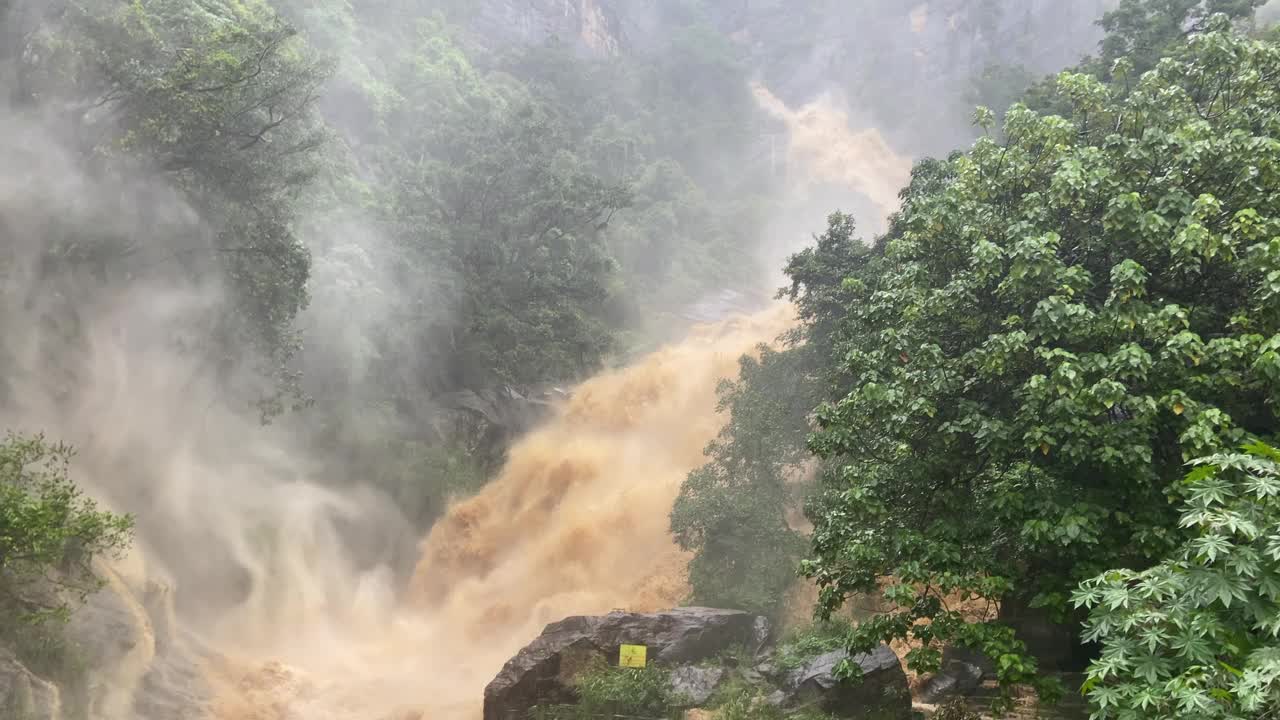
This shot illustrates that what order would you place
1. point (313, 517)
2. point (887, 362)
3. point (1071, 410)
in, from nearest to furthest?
1. point (1071, 410)
2. point (887, 362)
3. point (313, 517)

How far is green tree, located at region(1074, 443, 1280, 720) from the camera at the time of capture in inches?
229

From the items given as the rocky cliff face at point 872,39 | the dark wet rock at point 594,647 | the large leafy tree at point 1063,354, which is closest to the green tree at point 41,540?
the dark wet rock at point 594,647

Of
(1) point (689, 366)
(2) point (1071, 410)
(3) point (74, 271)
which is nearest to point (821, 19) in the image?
(1) point (689, 366)

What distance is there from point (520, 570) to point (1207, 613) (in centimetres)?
2096

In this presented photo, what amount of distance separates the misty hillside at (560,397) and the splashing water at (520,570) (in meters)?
0.13

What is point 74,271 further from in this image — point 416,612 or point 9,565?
point 416,612

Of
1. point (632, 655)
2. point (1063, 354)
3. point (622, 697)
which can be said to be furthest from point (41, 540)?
point (1063, 354)

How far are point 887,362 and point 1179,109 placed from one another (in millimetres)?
4482

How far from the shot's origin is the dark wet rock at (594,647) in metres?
16.4

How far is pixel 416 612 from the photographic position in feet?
83.1

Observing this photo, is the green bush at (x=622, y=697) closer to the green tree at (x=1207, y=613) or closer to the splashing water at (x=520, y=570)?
the splashing water at (x=520, y=570)

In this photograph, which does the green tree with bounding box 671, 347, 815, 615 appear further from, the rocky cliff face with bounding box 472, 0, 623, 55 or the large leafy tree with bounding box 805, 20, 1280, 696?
the rocky cliff face with bounding box 472, 0, 623, 55

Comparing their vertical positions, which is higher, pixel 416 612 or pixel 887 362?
pixel 416 612

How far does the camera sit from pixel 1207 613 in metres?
6.19
